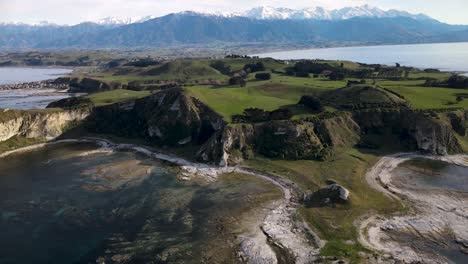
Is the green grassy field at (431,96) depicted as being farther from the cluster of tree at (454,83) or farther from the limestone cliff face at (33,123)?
the limestone cliff face at (33,123)

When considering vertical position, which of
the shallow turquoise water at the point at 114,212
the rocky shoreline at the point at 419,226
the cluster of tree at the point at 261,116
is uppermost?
the cluster of tree at the point at 261,116

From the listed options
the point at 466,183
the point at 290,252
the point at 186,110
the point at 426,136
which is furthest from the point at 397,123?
the point at 290,252

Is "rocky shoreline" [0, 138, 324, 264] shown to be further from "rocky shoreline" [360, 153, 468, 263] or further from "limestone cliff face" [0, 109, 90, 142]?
"limestone cliff face" [0, 109, 90, 142]

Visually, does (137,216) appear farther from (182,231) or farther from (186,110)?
(186,110)

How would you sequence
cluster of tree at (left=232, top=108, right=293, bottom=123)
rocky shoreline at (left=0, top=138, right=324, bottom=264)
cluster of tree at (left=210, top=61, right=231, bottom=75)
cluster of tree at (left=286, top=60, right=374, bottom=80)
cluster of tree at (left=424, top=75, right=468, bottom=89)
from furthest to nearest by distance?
cluster of tree at (left=210, top=61, right=231, bottom=75) < cluster of tree at (left=286, top=60, right=374, bottom=80) < cluster of tree at (left=424, top=75, right=468, bottom=89) < cluster of tree at (left=232, top=108, right=293, bottom=123) < rocky shoreline at (left=0, top=138, right=324, bottom=264)

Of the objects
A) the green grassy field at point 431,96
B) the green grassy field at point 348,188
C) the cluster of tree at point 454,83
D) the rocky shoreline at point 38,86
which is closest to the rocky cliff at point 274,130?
the green grassy field at point 348,188

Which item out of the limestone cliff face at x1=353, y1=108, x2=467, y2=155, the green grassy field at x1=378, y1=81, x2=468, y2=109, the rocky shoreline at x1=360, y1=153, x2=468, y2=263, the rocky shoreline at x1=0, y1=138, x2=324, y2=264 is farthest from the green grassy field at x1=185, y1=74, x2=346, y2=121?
the rocky shoreline at x1=360, y1=153, x2=468, y2=263

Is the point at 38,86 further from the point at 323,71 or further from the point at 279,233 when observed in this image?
the point at 279,233
